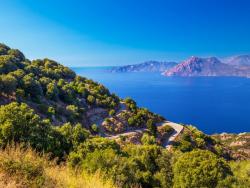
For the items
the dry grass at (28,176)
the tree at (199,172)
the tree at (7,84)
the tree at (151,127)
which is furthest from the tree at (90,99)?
the dry grass at (28,176)

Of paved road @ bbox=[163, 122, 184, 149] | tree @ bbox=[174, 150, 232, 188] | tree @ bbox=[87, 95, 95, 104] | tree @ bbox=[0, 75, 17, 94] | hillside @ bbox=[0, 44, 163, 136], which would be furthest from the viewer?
tree @ bbox=[87, 95, 95, 104]

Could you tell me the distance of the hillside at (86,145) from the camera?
390 inches

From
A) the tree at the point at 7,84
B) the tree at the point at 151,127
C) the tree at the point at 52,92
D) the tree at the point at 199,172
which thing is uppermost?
the tree at the point at 7,84

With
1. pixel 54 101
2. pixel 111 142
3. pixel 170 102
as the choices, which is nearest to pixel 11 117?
pixel 111 142

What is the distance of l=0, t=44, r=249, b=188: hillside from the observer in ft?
32.5

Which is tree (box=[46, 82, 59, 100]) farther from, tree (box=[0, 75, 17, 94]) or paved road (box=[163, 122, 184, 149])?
paved road (box=[163, 122, 184, 149])

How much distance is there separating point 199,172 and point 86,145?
35.8ft

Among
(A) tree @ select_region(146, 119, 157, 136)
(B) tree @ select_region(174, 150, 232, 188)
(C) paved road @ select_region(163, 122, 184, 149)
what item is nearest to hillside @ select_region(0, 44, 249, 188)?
(B) tree @ select_region(174, 150, 232, 188)

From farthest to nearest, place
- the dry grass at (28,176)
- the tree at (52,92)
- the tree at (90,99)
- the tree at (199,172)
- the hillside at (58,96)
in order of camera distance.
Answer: the tree at (90,99) < the tree at (52,92) < the hillside at (58,96) < the tree at (199,172) < the dry grass at (28,176)

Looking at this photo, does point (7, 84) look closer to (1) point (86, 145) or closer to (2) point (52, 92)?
(2) point (52, 92)

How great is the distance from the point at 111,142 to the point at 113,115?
3340 centimetres

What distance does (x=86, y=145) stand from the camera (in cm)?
2648

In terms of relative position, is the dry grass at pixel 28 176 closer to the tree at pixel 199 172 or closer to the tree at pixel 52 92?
the tree at pixel 199 172

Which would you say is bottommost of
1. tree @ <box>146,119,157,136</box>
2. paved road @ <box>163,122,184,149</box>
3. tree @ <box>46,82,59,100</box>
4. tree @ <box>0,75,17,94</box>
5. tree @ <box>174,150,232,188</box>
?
paved road @ <box>163,122,184,149</box>
